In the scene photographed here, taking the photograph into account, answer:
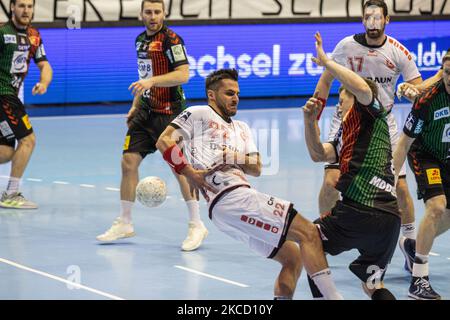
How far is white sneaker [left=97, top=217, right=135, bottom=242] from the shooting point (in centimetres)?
1014

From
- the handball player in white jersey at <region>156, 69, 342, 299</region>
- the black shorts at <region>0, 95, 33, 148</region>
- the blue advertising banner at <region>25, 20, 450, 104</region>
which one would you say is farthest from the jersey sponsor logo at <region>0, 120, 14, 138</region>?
the blue advertising banner at <region>25, 20, 450, 104</region>

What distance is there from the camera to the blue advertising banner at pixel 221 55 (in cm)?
1925

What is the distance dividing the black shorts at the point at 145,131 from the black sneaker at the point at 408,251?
2.67 metres

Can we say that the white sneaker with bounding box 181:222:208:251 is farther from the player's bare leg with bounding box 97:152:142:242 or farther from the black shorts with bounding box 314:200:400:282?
the black shorts with bounding box 314:200:400:282

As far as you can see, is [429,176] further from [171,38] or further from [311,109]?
[171,38]

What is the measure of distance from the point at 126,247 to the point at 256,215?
2.96 metres

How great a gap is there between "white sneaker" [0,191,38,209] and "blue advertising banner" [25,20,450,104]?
728 centimetres

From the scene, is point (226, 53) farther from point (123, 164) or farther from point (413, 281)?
point (413, 281)

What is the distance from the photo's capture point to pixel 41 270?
354 inches

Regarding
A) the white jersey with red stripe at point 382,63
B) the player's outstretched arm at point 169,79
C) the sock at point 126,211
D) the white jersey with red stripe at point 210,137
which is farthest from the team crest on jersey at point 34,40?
Result: the white jersey with red stripe at point 210,137

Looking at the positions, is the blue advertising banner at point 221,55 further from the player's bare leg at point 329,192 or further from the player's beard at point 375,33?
the player's beard at point 375,33

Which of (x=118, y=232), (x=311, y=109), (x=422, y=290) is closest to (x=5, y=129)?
(x=118, y=232)

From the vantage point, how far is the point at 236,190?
24.4ft

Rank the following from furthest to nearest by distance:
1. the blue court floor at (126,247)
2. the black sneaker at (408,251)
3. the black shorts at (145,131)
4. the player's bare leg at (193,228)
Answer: the black shorts at (145,131) → the player's bare leg at (193,228) → the black sneaker at (408,251) → the blue court floor at (126,247)
